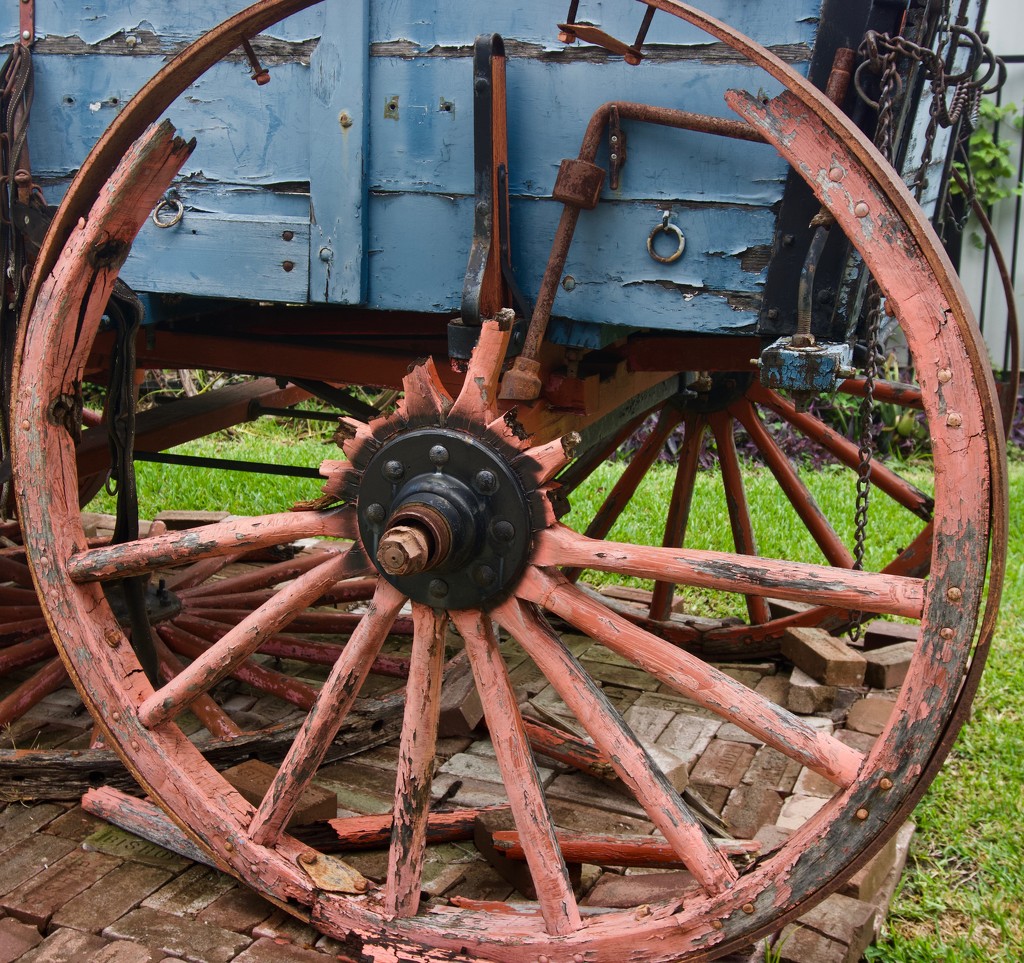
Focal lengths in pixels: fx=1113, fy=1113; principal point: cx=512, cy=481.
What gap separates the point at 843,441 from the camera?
10.9 ft

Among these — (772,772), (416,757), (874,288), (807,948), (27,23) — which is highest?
(27,23)

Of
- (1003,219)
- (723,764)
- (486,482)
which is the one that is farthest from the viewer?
(1003,219)

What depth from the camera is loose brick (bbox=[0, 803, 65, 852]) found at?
7.52 feet

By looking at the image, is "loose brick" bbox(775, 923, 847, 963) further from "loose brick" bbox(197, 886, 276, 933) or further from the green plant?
the green plant

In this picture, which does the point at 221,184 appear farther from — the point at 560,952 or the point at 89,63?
the point at 560,952

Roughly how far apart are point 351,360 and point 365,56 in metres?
0.72

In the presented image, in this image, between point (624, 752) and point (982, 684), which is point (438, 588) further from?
point (982, 684)

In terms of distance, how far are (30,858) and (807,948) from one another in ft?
4.94

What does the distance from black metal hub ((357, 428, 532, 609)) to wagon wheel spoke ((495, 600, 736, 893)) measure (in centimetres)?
8

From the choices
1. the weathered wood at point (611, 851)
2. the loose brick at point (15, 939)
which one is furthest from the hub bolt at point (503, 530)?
the loose brick at point (15, 939)

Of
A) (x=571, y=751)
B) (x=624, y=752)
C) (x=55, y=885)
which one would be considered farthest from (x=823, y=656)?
(x=55, y=885)

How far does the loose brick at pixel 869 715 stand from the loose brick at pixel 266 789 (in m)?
1.40

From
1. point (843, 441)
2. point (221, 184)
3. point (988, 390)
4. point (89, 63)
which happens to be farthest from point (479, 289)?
point (843, 441)

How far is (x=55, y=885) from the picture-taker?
2.13 meters
